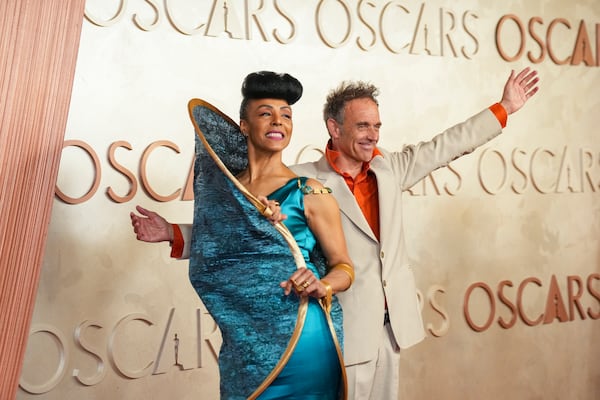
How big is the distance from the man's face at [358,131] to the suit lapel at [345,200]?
0.10m

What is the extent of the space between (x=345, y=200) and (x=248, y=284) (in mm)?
603

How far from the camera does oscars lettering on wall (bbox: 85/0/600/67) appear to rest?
3.23m

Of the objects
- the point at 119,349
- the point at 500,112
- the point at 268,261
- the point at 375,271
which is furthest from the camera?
the point at 119,349

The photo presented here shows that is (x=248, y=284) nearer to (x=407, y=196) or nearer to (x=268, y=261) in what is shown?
(x=268, y=261)

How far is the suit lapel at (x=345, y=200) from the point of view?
236 centimetres

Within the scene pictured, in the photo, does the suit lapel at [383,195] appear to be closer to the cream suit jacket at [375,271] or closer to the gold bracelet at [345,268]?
the cream suit jacket at [375,271]

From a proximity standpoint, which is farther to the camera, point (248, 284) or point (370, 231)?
point (370, 231)

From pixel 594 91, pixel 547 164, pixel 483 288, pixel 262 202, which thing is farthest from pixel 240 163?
pixel 594 91

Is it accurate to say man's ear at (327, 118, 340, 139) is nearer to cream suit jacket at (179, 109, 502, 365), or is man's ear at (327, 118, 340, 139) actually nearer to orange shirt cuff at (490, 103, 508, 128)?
cream suit jacket at (179, 109, 502, 365)

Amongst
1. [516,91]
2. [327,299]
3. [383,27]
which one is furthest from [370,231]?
[383,27]

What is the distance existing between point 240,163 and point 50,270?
1.28 m

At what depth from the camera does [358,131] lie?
7.99 feet

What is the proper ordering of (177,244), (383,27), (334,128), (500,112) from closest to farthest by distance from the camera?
(177,244) → (334,128) → (500,112) → (383,27)

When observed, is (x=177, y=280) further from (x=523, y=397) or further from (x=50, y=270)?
(x=523, y=397)
